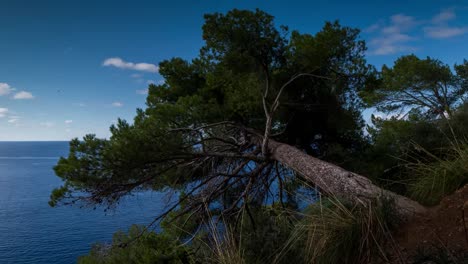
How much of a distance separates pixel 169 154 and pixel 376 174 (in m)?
4.73

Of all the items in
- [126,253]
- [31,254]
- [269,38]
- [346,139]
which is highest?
[269,38]

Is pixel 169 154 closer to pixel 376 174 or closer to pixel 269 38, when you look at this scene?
pixel 269 38

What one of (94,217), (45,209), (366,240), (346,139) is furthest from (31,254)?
(366,240)

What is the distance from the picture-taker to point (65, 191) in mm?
4785

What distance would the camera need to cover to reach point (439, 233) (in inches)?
95.5

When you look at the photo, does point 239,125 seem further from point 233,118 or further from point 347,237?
point 347,237

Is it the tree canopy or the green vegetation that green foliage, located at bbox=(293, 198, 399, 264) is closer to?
the green vegetation

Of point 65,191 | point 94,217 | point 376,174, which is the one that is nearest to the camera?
point 65,191

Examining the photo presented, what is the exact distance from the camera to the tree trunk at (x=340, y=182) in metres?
3.05

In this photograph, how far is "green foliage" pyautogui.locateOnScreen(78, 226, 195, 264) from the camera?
4465mm

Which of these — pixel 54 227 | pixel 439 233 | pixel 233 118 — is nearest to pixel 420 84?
pixel 233 118

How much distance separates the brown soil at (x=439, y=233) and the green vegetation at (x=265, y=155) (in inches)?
5.9

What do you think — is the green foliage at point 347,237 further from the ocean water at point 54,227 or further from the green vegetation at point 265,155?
the ocean water at point 54,227

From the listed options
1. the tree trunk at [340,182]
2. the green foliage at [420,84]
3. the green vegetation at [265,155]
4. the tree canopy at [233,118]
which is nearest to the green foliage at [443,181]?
the green vegetation at [265,155]
